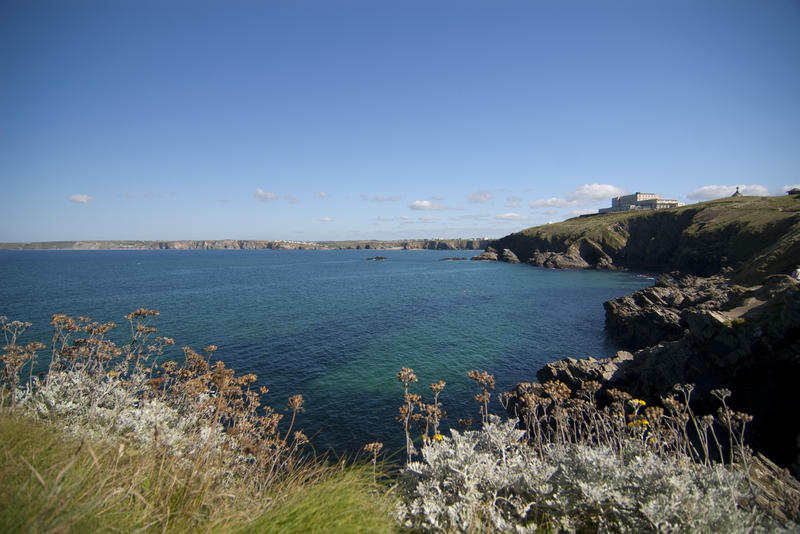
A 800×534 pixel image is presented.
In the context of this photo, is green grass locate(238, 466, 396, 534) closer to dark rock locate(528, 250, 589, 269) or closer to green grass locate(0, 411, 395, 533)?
green grass locate(0, 411, 395, 533)

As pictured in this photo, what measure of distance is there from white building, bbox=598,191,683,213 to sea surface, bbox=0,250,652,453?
11826 cm

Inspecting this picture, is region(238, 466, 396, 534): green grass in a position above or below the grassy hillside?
below

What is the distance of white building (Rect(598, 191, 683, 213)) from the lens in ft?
518

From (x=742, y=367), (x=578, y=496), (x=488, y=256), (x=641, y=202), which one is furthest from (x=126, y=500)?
(x=641, y=202)

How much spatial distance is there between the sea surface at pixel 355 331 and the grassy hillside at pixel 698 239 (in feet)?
54.0

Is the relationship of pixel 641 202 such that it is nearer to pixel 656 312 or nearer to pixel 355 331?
pixel 656 312

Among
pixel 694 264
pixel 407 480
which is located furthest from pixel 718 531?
pixel 694 264

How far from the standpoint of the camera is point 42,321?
1401 inches

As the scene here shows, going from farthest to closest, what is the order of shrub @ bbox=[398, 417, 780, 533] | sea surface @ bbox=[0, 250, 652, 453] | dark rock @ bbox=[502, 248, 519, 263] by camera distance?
dark rock @ bbox=[502, 248, 519, 263], sea surface @ bbox=[0, 250, 652, 453], shrub @ bbox=[398, 417, 780, 533]

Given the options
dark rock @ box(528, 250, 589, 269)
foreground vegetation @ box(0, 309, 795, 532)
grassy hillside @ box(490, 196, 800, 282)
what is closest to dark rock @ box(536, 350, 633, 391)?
foreground vegetation @ box(0, 309, 795, 532)

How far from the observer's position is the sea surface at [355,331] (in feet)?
69.2

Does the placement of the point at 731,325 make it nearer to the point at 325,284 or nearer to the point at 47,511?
the point at 47,511

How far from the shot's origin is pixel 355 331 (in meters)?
36.2

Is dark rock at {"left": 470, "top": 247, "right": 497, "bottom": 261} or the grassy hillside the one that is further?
dark rock at {"left": 470, "top": 247, "right": 497, "bottom": 261}
